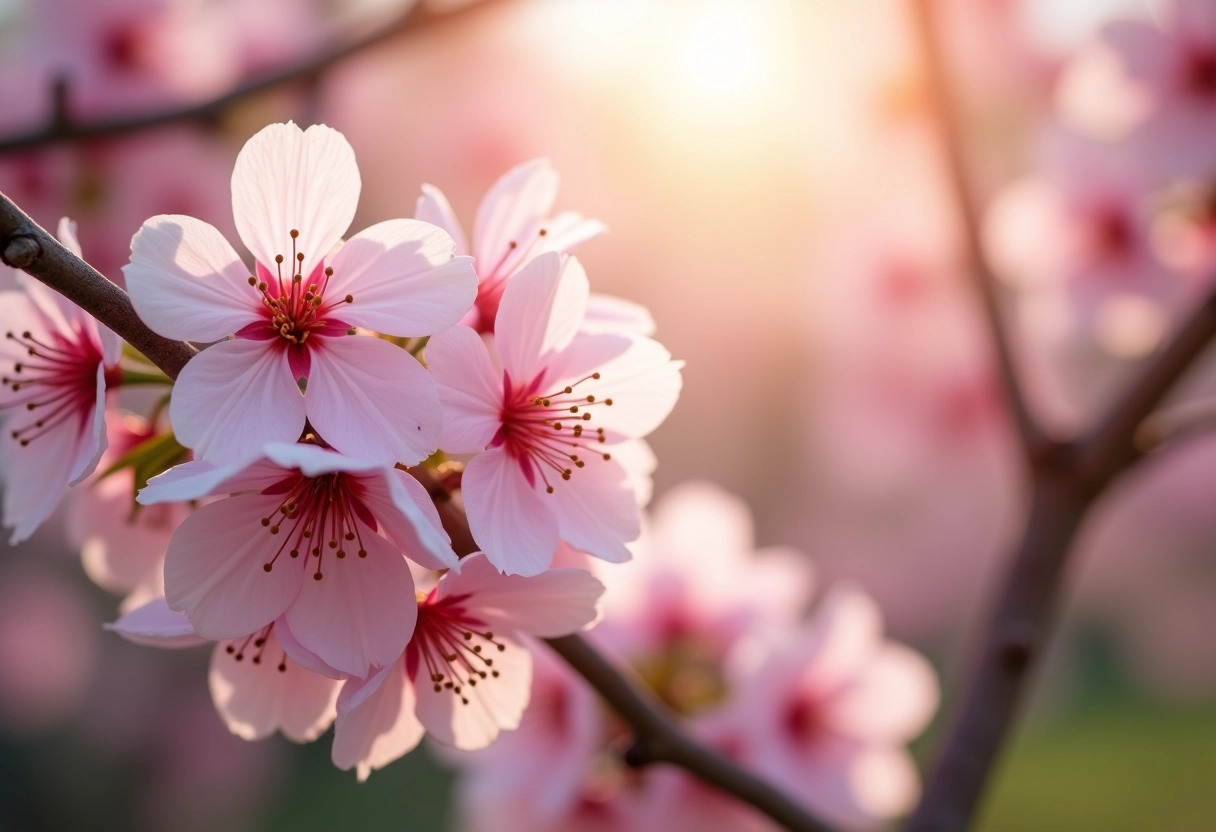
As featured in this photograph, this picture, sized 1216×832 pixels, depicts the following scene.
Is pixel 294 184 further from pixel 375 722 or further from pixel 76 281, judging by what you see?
pixel 375 722

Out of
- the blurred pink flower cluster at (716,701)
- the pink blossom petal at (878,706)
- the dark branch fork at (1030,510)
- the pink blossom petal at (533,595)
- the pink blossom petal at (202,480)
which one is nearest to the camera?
the pink blossom petal at (202,480)

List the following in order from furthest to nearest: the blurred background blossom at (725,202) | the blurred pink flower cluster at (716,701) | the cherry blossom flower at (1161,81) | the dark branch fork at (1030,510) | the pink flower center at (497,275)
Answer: the blurred background blossom at (725,202) → the cherry blossom flower at (1161,81) → the blurred pink flower cluster at (716,701) → the dark branch fork at (1030,510) → the pink flower center at (497,275)

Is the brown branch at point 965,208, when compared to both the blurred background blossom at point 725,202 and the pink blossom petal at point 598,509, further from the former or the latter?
the pink blossom petal at point 598,509

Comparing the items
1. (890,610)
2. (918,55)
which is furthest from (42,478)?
(890,610)

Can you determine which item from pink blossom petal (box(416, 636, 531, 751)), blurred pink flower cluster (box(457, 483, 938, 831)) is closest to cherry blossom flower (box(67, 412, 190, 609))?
pink blossom petal (box(416, 636, 531, 751))

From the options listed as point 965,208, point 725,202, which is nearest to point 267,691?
point 965,208

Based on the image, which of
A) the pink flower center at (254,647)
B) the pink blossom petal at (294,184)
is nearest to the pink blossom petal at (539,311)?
the pink blossom petal at (294,184)
